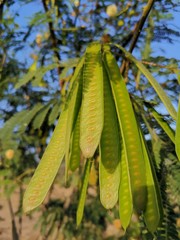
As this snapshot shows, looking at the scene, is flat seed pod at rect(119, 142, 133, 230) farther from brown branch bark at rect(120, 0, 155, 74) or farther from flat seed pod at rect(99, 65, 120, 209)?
brown branch bark at rect(120, 0, 155, 74)

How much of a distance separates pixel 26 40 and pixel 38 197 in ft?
5.56

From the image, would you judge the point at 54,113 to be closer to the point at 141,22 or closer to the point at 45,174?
the point at 141,22

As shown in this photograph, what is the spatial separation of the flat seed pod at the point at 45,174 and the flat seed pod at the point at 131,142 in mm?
93

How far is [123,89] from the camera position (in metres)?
0.71

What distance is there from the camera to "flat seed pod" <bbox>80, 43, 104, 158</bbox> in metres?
0.63

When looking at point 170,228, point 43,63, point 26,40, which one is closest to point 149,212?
point 170,228

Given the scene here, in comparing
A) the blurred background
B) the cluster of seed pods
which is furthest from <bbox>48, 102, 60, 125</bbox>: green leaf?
the cluster of seed pods

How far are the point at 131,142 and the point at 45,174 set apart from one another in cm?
13

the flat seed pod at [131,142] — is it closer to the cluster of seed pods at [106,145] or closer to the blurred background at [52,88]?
the cluster of seed pods at [106,145]

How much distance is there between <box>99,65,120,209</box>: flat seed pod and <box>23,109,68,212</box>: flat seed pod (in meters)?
0.07

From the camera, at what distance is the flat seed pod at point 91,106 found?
2.07ft

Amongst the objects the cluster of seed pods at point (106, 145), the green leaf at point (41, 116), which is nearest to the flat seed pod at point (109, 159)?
the cluster of seed pods at point (106, 145)

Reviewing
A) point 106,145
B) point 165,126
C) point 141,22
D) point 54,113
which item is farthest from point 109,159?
point 54,113

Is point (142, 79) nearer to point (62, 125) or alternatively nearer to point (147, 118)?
point (147, 118)
